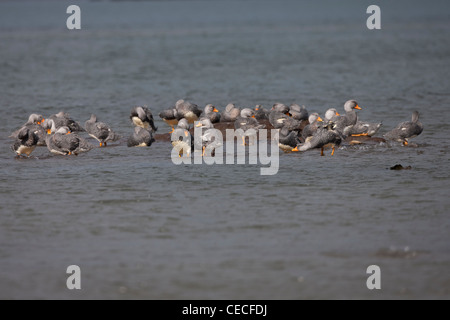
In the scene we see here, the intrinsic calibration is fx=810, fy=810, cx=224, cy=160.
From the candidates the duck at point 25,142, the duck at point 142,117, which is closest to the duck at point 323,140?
→ the duck at point 142,117

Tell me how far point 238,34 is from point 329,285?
6228 cm

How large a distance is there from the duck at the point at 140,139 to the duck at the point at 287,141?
10.6 feet

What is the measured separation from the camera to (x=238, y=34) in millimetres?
70938

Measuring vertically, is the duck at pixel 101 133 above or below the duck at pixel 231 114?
below

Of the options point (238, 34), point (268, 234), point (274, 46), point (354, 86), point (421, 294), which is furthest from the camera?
point (238, 34)

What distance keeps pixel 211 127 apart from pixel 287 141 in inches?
85.6

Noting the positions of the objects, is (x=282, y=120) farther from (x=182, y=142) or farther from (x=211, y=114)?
(x=182, y=142)

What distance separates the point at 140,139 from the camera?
1931cm

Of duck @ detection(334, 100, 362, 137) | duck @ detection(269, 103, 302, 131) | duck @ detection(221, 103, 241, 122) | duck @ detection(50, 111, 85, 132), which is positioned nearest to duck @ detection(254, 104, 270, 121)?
duck @ detection(221, 103, 241, 122)

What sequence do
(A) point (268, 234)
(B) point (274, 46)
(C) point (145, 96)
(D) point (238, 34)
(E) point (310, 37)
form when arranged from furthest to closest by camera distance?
(D) point (238, 34), (E) point (310, 37), (B) point (274, 46), (C) point (145, 96), (A) point (268, 234)

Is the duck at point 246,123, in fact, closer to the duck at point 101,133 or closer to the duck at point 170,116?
the duck at point 170,116

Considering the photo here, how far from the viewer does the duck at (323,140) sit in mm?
17938
